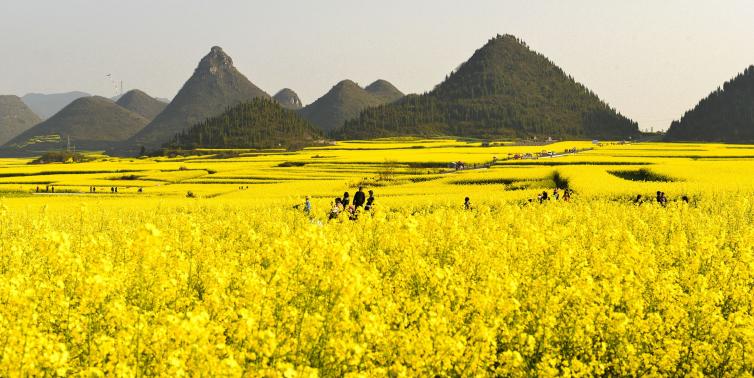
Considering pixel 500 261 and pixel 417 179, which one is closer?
pixel 500 261

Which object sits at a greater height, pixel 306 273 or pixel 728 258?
pixel 306 273

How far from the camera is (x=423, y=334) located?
707 centimetres

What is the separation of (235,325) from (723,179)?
50509 millimetres

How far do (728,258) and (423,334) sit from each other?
12.1 metres

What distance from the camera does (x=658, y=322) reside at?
365 inches

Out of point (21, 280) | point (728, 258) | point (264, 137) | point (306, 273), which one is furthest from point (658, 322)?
point (264, 137)

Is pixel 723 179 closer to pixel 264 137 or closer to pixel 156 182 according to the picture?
pixel 156 182

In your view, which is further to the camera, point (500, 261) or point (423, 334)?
point (500, 261)

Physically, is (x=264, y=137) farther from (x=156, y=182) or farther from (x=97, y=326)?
(x=97, y=326)

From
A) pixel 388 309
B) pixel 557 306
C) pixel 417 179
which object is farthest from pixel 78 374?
pixel 417 179

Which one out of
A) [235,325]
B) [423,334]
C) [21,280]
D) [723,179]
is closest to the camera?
[423,334]

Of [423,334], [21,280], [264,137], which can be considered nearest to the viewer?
[423,334]

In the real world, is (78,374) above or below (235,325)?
below

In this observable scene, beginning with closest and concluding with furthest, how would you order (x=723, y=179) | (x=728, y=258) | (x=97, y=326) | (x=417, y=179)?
(x=97, y=326), (x=728, y=258), (x=723, y=179), (x=417, y=179)
